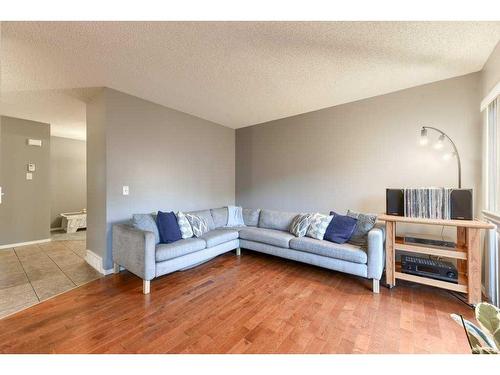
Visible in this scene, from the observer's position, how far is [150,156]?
10.0 ft

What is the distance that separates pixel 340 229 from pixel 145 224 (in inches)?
95.6

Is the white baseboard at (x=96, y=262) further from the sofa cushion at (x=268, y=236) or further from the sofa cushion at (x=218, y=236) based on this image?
the sofa cushion at (x=268, y=236)

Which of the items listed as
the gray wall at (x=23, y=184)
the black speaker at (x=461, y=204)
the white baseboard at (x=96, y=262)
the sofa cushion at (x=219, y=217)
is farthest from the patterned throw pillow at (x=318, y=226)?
the gray wall at (x=23, y=184)

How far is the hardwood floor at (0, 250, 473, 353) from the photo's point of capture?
1437mm

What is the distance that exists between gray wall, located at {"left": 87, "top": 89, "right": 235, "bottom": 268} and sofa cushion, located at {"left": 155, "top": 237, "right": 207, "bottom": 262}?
877 millimetres

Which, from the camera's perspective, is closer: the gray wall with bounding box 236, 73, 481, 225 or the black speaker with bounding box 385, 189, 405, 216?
the black speaker with bounding box 385, 189, 405, 216

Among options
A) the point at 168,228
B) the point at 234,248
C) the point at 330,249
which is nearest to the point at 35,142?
the point at 168,228

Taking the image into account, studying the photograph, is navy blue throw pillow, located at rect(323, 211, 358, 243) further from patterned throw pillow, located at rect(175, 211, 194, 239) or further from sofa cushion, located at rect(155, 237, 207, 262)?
patterned throw pillow, located at rect(175, 211, 194, 239)

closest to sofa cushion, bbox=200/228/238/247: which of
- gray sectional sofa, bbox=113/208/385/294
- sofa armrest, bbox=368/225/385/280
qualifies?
gray sectional sofa, bbox=113/208/385/294

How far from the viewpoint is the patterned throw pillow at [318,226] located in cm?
271

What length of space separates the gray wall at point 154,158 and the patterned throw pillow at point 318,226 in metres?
2.04

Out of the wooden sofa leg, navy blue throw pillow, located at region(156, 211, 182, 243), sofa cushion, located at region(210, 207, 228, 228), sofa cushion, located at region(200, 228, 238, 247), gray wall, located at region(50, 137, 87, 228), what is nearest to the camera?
the wooden sofa leg

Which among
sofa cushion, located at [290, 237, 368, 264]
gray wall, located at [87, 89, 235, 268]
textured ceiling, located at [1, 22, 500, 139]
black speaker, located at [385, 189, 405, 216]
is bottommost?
sofa cushion, located at [290, 237, 368, 264]
